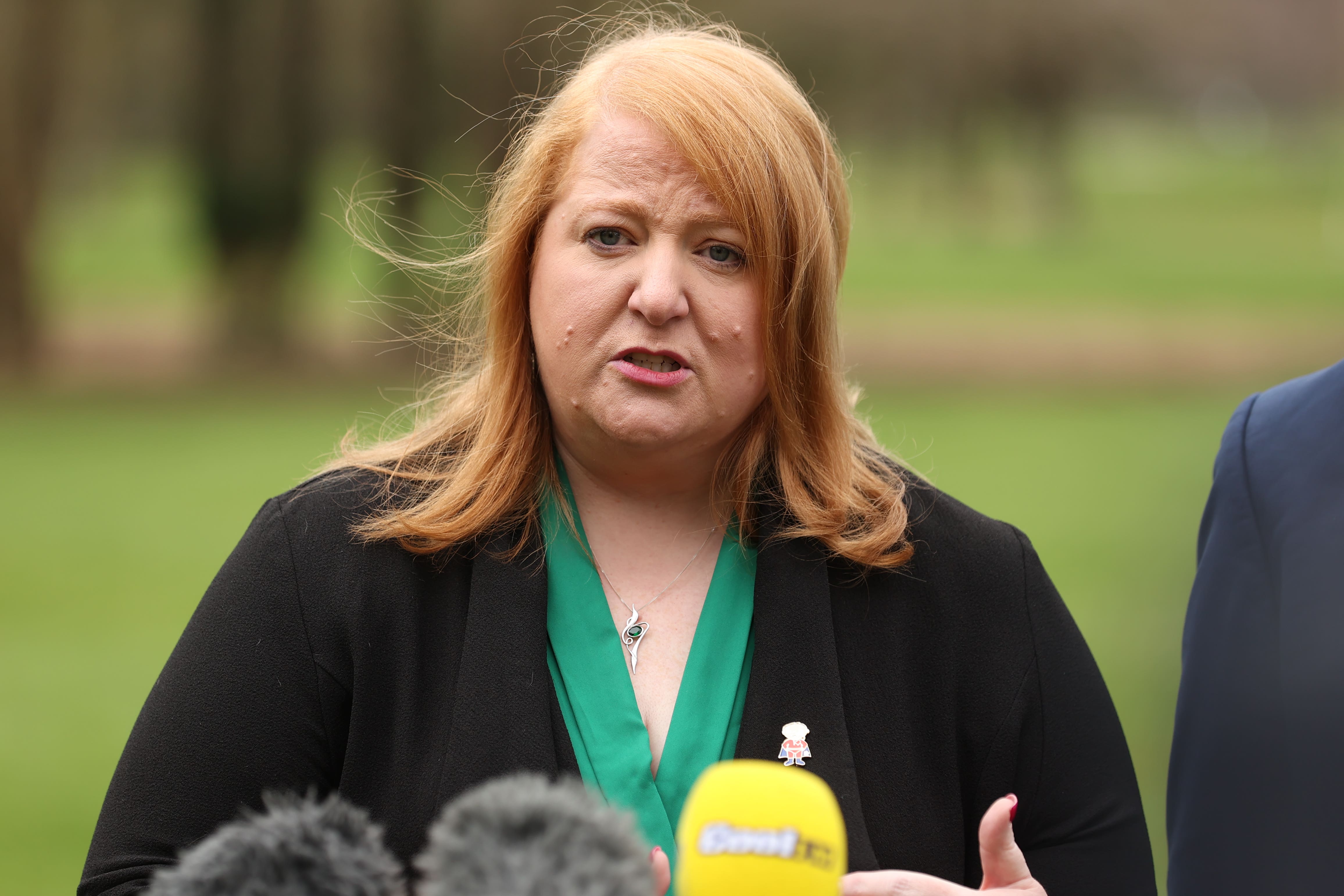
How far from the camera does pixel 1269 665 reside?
6.43ft

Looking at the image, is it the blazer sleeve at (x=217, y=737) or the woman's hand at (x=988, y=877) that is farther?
the blazer sleeve at (x=217, y=737)

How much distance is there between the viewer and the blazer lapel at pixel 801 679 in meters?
2.21

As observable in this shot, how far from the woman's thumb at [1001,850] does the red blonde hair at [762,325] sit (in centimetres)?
57

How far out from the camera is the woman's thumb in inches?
77.6

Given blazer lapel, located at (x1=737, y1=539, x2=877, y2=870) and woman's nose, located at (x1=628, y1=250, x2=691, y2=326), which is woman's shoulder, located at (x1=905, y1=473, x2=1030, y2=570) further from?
woman's nose, located at (x1=628, y1=250, x2=691, y2=326)

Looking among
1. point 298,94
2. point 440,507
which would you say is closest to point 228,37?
point 298,94

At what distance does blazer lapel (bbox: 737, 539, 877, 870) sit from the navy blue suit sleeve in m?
0.49

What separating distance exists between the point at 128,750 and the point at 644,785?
0.82m

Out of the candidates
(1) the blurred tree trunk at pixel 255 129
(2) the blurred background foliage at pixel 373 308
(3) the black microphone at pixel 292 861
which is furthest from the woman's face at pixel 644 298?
(1) the blurred tree trunk at pixel 255 129

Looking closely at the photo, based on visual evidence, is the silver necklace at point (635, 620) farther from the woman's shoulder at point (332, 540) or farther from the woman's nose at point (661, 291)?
the woman's nose at point (661, 291)

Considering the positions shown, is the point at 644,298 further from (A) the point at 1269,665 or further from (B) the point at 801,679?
(A) the point at 1269,665

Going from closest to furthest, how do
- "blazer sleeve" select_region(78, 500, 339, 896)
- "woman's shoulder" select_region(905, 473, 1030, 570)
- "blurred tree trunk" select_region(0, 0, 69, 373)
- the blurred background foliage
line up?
"blazer sleeve" select_region(78, 500, 339, 896)
"woman's shoulder" select_region(905, 473, 1030, 570)
the blurred background foliage
"blurred tree trunk" select_region(0, 0, 69, 373)

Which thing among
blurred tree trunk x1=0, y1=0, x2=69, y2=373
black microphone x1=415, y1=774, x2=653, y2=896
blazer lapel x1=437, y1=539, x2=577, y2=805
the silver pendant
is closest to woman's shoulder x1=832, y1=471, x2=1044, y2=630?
the silver pendant

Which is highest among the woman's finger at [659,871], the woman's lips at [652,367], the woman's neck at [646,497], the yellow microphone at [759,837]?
the woman's lips at [652,367]
